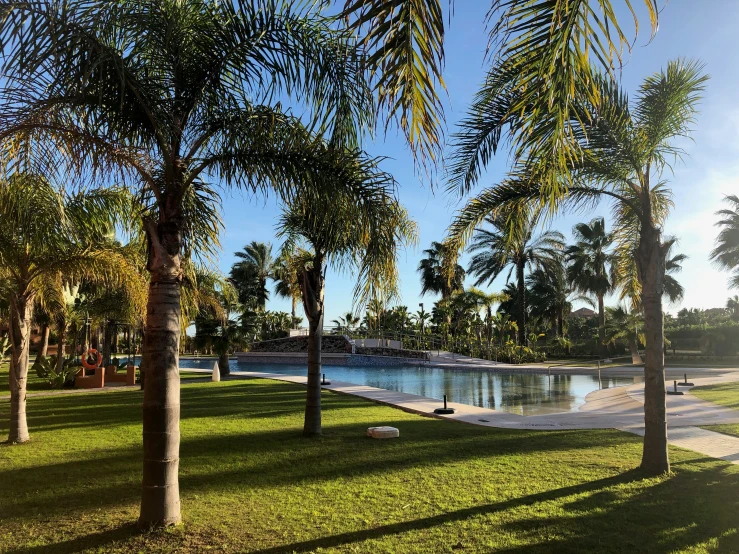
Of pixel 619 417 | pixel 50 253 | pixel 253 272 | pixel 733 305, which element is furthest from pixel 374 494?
pixel 733 305

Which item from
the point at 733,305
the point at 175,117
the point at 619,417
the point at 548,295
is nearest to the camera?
the point at 175,117

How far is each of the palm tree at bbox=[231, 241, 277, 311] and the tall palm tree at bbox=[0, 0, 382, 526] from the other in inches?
1974

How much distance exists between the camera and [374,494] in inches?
224

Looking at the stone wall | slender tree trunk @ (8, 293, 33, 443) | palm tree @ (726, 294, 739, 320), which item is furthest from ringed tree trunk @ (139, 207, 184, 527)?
palm tree @ (726, 294, 739, 320)

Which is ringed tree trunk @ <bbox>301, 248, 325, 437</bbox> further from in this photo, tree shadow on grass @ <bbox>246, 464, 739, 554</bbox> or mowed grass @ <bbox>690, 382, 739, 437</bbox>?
mowed grass @ <bbox>690, 382, 739, 437</bbox>

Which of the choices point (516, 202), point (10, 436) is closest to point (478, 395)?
point (516, 202)

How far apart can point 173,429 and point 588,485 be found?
4.60 metres

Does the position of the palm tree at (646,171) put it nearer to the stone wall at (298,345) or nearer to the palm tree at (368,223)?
A: the palm tree at (368,223)

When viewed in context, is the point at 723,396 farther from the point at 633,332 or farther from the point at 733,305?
the point at 733,305

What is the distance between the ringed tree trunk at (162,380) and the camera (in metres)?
4.55

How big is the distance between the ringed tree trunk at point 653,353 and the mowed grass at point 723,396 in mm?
3657

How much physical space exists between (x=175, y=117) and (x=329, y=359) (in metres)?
37.4

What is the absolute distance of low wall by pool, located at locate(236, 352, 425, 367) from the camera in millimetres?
37312

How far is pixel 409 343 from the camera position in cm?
4141
